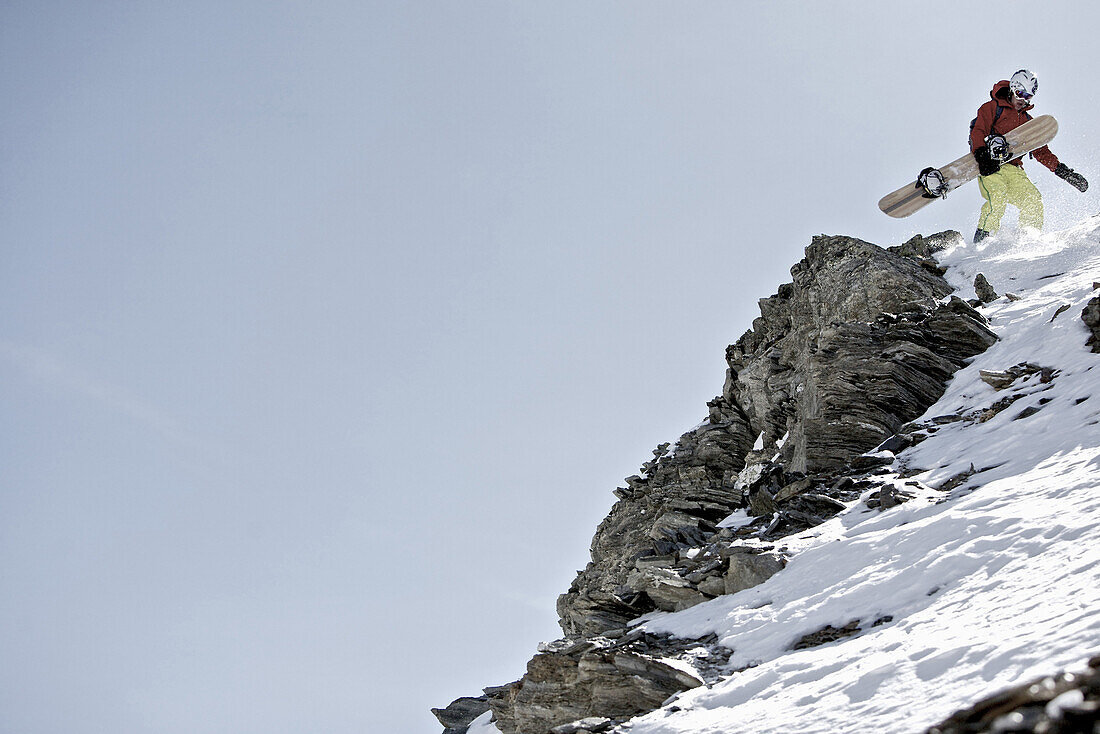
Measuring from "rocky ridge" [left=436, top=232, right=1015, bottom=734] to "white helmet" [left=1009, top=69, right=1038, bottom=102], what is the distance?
17.4 ft

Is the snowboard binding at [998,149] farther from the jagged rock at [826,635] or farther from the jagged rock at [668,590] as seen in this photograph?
the jagged rock at [826,635]

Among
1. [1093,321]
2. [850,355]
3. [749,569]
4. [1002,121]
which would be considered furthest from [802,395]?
[1002,121]

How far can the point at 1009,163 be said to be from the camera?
2339 centimetres

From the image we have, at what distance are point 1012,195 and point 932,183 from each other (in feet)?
8.01

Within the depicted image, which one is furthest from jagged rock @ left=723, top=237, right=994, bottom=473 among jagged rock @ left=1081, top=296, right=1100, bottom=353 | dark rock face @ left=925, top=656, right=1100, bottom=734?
dark rock face @ left=925, top=656, right=1100, bottom=734

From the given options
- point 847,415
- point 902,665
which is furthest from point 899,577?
point 847,415

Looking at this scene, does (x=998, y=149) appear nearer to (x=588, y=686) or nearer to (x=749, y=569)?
(x=749, y=569)

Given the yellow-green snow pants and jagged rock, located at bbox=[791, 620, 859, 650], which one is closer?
jagged rock, located at bbox=[791, 620, 859, 650]

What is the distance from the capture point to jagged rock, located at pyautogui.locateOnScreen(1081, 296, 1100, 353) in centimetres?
1291

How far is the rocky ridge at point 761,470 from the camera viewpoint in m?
10.8

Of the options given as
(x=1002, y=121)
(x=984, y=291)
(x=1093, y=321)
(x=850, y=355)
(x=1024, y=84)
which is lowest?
(x=1093, y=321)

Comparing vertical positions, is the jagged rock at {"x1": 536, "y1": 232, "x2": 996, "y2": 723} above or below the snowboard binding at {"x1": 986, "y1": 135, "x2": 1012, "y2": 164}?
below

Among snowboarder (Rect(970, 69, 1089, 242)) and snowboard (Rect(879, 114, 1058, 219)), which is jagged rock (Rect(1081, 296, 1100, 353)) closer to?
snowboarder (Rect(970, 69, 1089, 242))

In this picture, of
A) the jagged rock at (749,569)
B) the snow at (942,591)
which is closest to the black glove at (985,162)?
the snow at (942,591)
